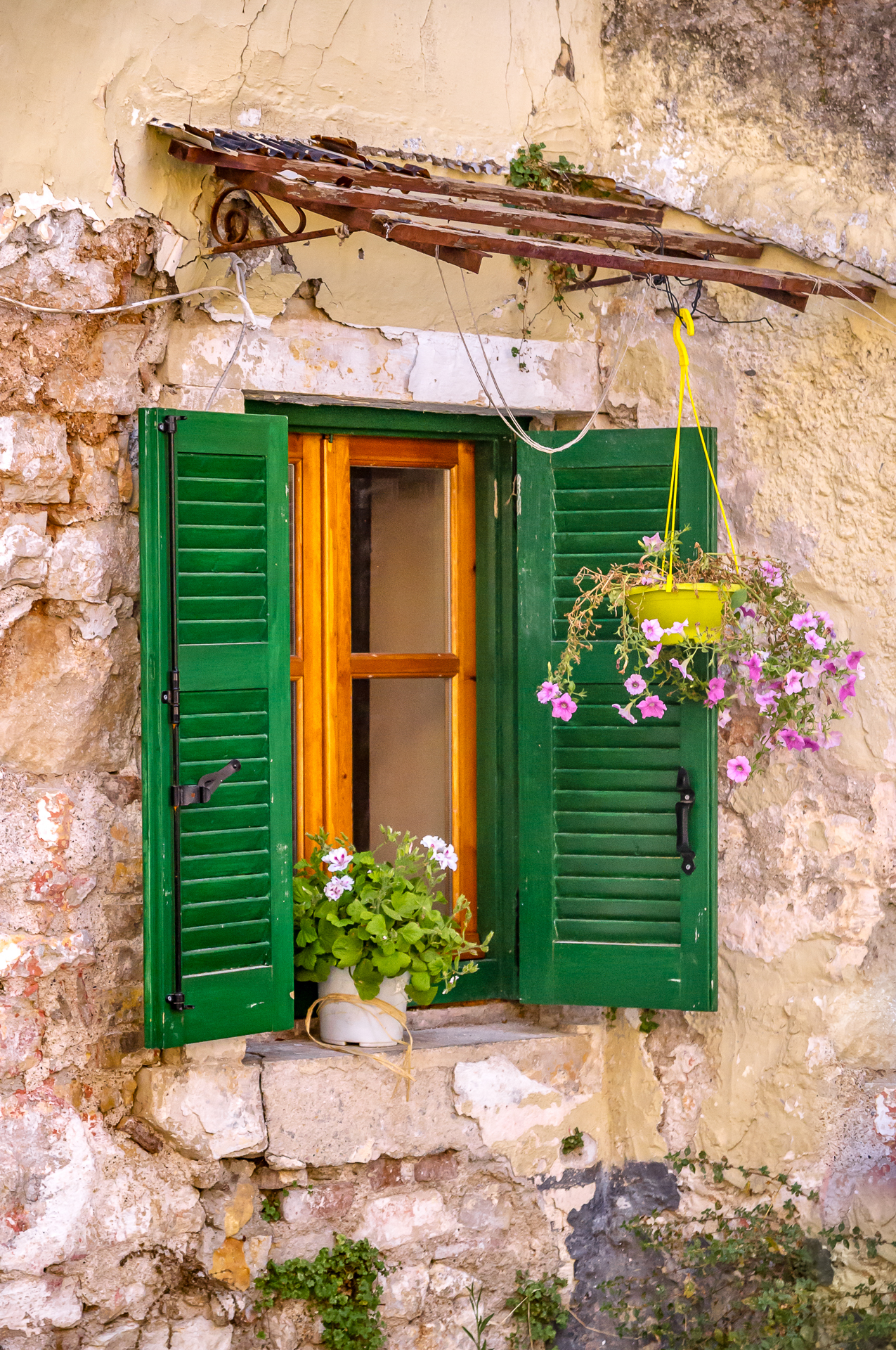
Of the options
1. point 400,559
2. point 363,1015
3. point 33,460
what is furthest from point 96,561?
point 363,1015

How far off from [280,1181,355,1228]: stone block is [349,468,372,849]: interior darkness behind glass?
962mm

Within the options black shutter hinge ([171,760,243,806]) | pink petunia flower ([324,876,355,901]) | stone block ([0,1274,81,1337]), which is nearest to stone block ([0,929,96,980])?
black shutter hinge ([171,760,243,806])

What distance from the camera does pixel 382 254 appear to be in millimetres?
3805

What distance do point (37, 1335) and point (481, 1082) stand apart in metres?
1.31

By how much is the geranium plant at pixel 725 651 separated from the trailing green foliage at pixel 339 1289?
159 cm

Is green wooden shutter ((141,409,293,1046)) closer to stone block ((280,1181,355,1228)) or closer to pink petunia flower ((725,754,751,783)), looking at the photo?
stone block ((280,1181,355,1228))

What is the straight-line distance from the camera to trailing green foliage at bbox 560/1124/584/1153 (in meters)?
3.94

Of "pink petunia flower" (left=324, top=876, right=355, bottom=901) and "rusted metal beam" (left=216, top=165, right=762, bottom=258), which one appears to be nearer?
"rusted metal beam" (left=216, top=165, right=762, bottom=258)

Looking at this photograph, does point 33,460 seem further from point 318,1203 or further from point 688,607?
point 318,1203

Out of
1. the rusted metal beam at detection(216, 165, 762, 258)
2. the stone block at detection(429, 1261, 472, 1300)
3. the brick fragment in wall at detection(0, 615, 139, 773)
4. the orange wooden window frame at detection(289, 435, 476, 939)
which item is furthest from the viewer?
A: the orange wooden window frame at detection(289, 435, 476, 939)

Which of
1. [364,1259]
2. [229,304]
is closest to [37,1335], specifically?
[364,1259]

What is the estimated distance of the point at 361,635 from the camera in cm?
402

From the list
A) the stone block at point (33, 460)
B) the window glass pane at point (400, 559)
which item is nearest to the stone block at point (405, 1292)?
the window glass pane at point (400, 559)

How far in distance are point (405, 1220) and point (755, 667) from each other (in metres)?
1.83
